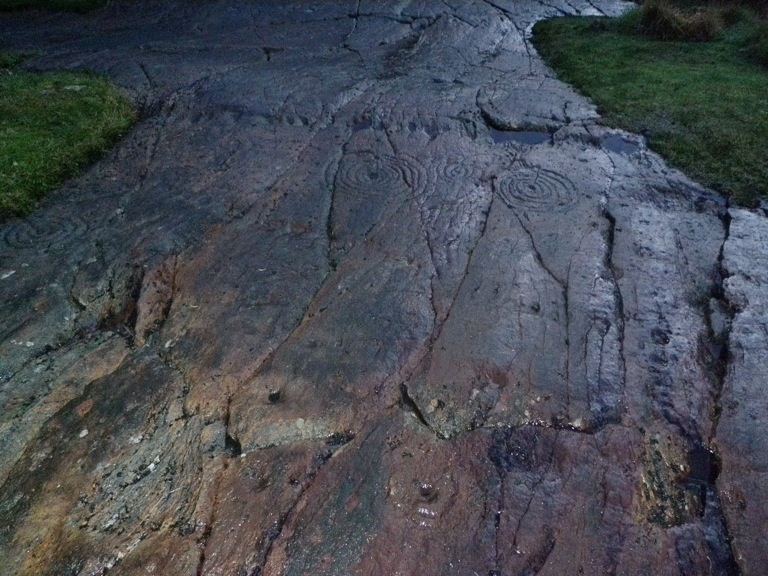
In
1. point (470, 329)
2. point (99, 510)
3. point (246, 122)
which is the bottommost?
point (99, 510)

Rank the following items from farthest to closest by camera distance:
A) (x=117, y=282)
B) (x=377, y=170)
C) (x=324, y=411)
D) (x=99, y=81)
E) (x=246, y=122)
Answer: (x=99, y=81) → (x=246, y=122) → (x=377, y=170) → (x=117, y=282) → (x=324, y=411)

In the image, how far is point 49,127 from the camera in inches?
214

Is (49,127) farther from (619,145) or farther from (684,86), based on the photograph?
(684,86)

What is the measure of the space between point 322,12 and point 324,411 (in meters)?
7.81

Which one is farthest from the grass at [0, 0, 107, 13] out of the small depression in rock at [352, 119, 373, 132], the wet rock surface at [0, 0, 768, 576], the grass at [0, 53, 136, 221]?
the small depression in rock at [352, 119, 373, 132]

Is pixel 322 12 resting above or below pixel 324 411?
above

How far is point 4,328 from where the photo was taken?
11.4 ft

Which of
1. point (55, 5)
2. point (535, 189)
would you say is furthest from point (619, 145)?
point (55, 5)

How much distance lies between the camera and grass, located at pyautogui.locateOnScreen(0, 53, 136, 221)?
4.68 metres

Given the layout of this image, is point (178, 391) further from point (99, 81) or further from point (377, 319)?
point (99, 81)

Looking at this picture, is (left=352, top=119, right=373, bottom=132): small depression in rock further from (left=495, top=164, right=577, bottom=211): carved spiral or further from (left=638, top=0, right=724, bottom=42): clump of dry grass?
(left=638, top=0, right=724, bottom=42): clump of dry grass

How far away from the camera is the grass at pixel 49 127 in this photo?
4676mm

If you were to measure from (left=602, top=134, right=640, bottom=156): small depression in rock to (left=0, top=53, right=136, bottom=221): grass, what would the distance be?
176 inches

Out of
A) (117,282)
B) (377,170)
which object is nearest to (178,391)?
(117,282)
